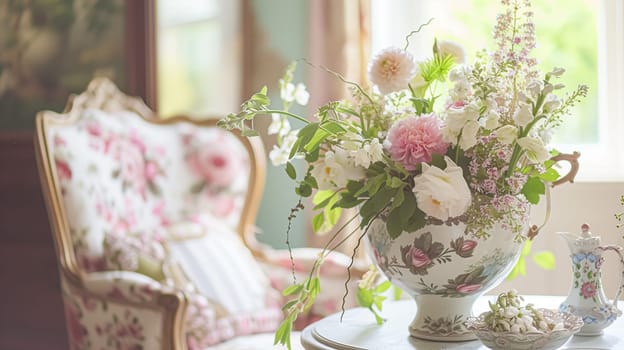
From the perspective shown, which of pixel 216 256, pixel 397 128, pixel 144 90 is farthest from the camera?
pixel 144 90

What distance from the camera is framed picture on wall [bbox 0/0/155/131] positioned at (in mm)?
3459

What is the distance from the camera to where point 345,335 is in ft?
5.53

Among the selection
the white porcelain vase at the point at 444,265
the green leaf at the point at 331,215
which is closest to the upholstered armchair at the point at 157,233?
the green leaf at the point at 331,215

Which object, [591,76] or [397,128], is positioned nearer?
[397,128]

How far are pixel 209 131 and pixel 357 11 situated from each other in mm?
631

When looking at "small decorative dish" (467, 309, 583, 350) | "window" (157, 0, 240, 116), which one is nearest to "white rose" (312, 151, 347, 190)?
"small decorative dish" (467, 309, 583, 350)

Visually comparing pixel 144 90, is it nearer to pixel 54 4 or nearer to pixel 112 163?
pixel 54 4

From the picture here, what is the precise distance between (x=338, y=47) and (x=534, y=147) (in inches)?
61.8

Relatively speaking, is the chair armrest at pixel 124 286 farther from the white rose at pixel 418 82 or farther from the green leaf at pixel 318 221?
the white rose at pixel 418 82

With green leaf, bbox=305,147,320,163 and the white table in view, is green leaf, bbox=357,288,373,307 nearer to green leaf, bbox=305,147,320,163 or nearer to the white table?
the white table

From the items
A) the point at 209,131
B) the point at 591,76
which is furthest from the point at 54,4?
the point at 591,76

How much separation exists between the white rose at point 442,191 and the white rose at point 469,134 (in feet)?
0.13

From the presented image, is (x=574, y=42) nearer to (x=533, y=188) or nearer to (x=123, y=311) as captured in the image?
(x=533, y=188)

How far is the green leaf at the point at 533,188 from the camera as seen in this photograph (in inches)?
61.2
